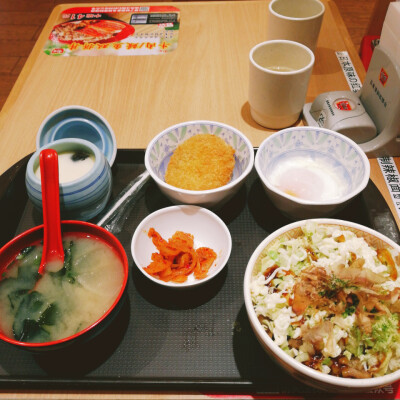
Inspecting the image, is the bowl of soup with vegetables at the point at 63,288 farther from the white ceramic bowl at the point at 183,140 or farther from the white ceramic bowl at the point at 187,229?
the white ceramic bowl at the point at 183,140

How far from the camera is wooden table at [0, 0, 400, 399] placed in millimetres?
1797

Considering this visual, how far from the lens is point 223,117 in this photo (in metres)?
1.83

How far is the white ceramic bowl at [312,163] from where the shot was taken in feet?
4.30

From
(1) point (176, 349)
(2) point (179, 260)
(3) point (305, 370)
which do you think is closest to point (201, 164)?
(2) point (179, 260)

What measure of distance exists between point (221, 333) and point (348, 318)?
14.3 inches

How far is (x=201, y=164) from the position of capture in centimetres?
139

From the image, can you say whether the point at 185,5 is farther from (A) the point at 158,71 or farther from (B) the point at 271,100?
(B) the point at 271,100

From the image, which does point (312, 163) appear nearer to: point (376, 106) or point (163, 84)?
point (376, 106)

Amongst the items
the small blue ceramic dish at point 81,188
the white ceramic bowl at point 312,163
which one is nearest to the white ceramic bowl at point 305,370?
the white ceramic bowl at point 312,163

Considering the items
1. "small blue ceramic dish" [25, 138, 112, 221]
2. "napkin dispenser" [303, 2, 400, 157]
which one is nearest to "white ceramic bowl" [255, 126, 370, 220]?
"napkin dispenser" [303, 2, 400, 157]

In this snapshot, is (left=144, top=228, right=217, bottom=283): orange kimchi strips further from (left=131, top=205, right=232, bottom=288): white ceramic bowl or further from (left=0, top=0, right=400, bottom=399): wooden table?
(left=0, top=0, right=400, bottom=399): wooden table

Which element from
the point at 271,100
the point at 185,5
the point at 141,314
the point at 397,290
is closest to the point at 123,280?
the point at 141,314

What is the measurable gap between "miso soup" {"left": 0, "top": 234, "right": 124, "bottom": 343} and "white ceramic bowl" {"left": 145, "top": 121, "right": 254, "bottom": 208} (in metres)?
0.31

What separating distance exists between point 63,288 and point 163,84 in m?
1.33
